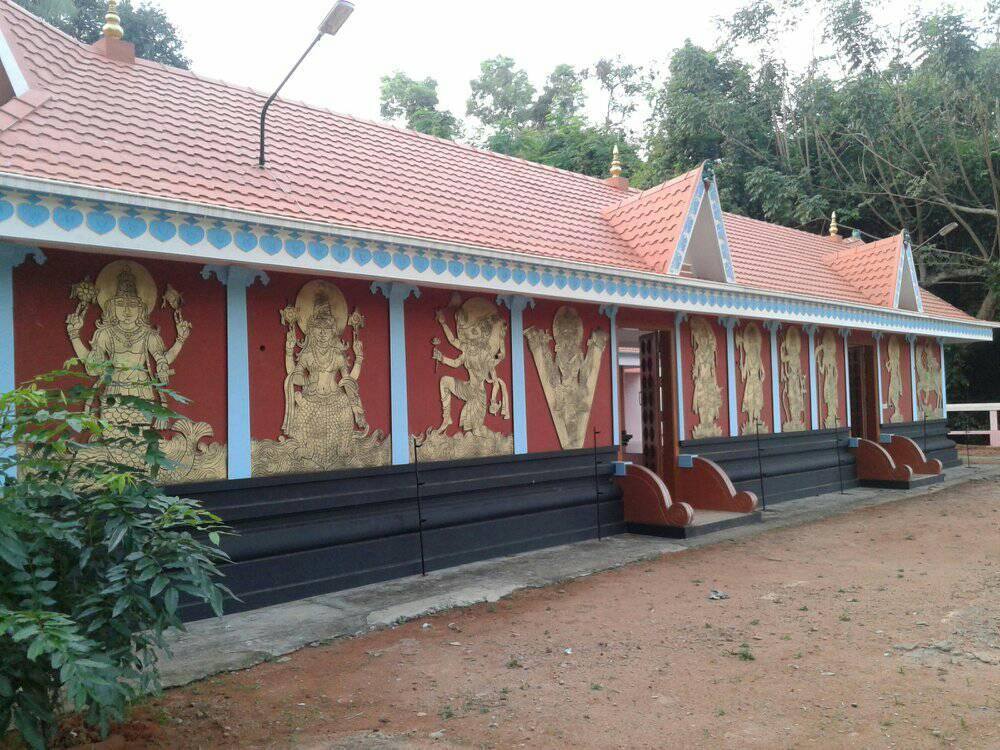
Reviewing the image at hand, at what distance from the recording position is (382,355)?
706cm

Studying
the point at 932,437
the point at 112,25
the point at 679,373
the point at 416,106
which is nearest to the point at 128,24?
the point at 416,106

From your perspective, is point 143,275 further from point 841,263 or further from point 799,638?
point 841,263

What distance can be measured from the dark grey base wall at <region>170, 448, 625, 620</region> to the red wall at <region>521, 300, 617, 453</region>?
0.71 feet

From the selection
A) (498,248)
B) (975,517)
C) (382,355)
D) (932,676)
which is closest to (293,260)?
(382,355)

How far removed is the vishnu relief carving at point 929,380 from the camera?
1620cm

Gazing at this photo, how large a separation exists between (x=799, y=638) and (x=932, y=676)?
909 millimetres

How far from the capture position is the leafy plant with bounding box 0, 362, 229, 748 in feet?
9.10

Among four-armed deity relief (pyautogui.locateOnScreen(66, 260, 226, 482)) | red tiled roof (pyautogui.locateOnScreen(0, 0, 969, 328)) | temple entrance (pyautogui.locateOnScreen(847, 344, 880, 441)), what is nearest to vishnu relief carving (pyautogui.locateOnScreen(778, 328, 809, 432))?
red tiled roof (pyautogui.locateOnScreen(0, 0, 969, 328))

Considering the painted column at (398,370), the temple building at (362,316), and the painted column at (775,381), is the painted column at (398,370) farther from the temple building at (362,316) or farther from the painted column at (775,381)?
the painted column at (775,381)

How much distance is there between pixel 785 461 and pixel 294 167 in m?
8.78

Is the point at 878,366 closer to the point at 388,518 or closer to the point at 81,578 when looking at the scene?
the point at 388,518

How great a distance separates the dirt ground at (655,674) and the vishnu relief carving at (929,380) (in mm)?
10144

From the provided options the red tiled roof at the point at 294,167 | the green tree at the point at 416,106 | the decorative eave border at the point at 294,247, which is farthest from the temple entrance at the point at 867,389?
the green tree at the point at 416,106

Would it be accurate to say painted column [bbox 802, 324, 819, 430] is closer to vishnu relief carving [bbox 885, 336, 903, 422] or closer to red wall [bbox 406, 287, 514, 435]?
vishnu relief carving [bbox 885, 336, 903, 422]
